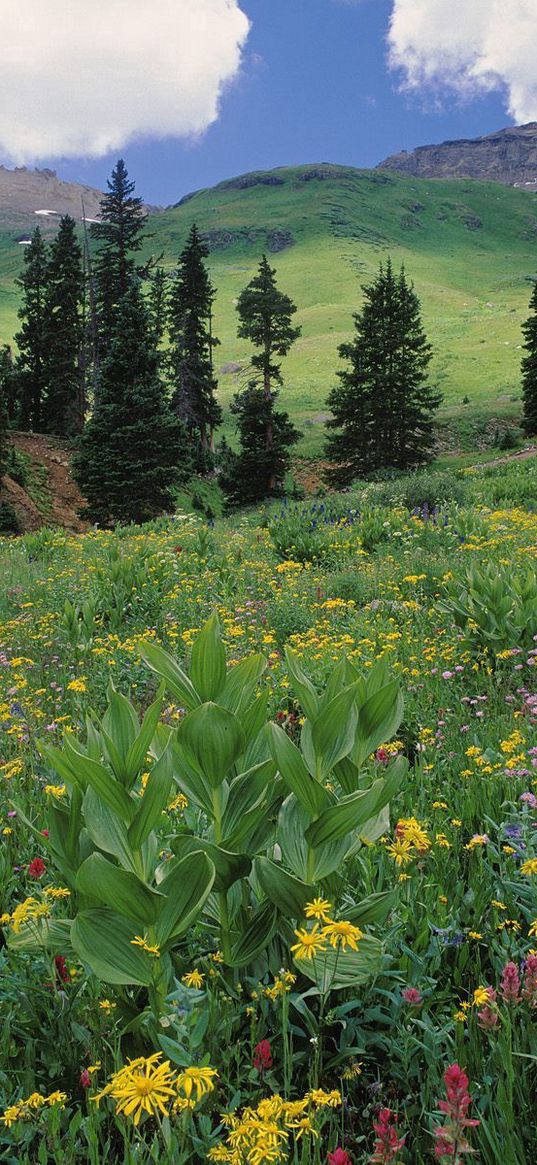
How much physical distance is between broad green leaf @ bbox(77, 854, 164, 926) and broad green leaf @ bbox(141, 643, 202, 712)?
0.58 metres

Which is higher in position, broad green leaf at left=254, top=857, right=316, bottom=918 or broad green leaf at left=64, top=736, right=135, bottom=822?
broad green leaf at left=64, top=736, right=135, bottom=822

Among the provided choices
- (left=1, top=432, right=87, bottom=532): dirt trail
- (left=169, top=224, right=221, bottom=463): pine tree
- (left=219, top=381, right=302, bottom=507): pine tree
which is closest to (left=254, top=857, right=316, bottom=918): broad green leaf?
(left=1, top=432, right=87, bottom=532): dirt trail

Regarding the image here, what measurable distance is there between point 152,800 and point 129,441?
2601cm

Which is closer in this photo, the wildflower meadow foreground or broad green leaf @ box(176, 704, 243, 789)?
the wildflower meadow foreground

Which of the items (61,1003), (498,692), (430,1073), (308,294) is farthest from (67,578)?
(308,294)

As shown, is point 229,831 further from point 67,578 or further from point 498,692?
point 67,578

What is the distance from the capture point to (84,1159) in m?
1.60

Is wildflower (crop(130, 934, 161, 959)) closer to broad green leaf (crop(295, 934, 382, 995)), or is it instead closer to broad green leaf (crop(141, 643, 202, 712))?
broad green leaf (crop(295, 934, 382, 995))

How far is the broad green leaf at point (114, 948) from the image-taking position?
161cm

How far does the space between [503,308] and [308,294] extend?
1410 inches

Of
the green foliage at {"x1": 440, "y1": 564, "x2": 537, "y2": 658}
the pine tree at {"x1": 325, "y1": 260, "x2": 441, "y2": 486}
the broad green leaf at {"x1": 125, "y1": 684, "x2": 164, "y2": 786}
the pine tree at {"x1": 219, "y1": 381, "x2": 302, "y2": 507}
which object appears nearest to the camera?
the broad green leaf at {"x1": 125, "y1": 684, "x2": 164, "y2": 786}

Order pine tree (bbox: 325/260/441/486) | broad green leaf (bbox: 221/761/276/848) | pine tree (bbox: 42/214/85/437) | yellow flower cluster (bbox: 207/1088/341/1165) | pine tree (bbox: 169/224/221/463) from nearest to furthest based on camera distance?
yellow flower cluster (bbox: 207/1088/341/1165)
broad green leaf (bbox: 221/761/276/848)
pine tree (bbox: 325/260/441/486)
pine tree (bbox: 169/224/221/463)
pine tree (bbox: 42/214/85/437)

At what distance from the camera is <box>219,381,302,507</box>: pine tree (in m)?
33.1

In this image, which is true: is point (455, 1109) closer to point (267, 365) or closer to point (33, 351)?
point (267, 365)
